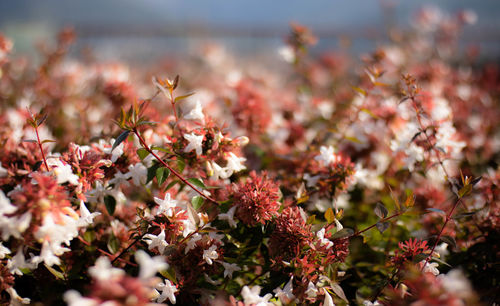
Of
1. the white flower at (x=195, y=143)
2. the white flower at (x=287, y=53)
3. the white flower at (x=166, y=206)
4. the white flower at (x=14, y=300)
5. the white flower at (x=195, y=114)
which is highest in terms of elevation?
the white flower at (x=287, y=53)

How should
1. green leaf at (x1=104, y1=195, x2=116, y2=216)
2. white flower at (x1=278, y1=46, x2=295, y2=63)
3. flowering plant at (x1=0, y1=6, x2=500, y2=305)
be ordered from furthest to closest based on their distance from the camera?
white flower at (x1=278, y1=46, x2=295, y2=63)
green leaf at (x1=104, y1=195, x2=116, y2=216)
flowering plant at (x1=0, y1=6, x2=500, y2=305)

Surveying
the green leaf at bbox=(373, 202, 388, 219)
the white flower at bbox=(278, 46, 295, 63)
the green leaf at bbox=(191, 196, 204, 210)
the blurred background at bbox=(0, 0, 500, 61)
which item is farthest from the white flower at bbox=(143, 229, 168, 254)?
the blurred background at bbox=(0, 0, 500, 61)

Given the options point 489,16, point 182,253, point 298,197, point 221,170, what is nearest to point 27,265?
point 182,253

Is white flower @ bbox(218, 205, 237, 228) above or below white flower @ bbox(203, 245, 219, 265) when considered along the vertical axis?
above

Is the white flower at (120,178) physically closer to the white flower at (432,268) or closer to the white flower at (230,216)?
the white flower at (230,216)

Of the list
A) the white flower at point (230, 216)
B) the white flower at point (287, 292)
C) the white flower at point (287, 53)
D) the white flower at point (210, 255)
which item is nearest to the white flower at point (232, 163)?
the white flower at point (230, 216)

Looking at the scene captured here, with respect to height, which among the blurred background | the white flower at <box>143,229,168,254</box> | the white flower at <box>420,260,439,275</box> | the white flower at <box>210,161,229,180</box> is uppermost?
the blurred background

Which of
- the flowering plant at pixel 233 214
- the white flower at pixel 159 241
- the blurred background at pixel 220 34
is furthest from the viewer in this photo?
the blurred background at pixel 220 34

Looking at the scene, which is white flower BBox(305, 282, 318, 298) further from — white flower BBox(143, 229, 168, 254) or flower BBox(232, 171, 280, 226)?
white flower BBox(143, 229, 168, 254)

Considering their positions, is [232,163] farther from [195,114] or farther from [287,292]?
[287,292]
